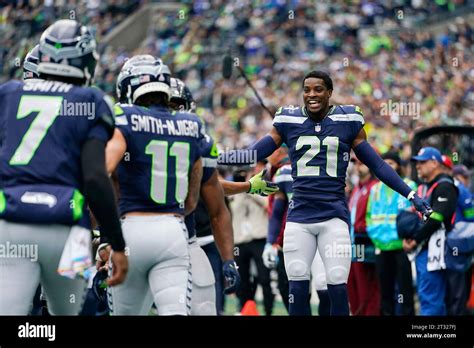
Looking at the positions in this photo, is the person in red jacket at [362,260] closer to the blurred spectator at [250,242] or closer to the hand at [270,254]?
the blurred spectator at [250,242]

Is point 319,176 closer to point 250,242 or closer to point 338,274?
point 338,274

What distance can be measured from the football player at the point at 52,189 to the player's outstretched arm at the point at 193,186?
1.05m

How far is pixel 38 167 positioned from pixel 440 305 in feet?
21.2

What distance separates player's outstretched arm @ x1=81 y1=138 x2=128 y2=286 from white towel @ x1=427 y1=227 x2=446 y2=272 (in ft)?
20.0

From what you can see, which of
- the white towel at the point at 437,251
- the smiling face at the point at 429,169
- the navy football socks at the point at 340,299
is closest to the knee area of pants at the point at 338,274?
the navy football socks at the point at 340,299

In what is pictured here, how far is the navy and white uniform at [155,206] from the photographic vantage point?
6320mm

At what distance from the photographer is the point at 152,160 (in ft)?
21.1

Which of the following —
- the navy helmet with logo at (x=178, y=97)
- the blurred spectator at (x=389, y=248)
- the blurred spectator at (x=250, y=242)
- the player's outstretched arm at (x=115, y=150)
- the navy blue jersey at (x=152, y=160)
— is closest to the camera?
the player's outstretched arm at (x=115, y=150)

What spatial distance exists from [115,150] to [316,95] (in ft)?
8.75

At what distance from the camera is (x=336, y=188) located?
28.2 feet

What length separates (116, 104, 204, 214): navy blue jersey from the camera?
641 cm

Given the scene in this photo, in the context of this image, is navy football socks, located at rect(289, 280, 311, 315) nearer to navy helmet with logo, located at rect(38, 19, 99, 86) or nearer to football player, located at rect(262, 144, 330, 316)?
football player, located at rect(262, 144, 330, 316)

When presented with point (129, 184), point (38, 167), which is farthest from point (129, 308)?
point (38, 167)

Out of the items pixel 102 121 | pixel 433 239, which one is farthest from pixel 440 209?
pixel 102 121
